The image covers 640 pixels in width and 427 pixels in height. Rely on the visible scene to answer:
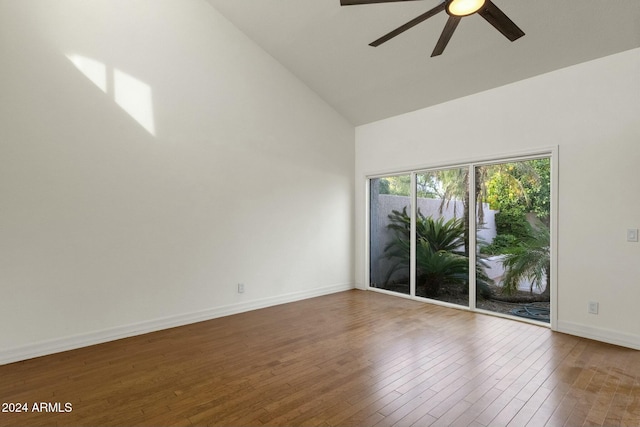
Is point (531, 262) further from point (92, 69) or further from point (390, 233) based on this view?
point (92, 69)

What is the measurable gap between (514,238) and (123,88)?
477 cm

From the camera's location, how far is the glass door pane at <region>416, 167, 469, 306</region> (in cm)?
446

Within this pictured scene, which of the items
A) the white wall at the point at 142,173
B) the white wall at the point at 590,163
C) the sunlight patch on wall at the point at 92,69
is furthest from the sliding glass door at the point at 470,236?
the sunlight patch on wall at the point at 92,69

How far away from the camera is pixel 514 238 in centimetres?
398

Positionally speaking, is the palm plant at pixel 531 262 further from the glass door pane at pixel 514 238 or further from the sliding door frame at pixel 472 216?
the sliding door frame at pixel 472 216

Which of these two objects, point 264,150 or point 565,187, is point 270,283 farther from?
point 565,187

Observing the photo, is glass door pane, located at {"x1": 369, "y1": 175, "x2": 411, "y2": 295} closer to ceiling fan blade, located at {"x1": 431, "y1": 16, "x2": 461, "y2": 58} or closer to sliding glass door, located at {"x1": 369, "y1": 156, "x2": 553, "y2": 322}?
sliding glass door, located at {"x1": 369, "y1": 156, "x2": 553, "y2": 322}

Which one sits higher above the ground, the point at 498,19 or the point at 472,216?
the point at 498,19

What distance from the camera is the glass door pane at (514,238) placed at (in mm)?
3758

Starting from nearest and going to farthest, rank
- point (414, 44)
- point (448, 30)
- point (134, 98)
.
Answer: point (448, 30) < point (134, 98) < point (414, 44)

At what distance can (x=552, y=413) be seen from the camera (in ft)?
6.79

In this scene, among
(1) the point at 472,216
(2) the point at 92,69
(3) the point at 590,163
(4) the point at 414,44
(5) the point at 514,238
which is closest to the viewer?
(2) the point at 92,69

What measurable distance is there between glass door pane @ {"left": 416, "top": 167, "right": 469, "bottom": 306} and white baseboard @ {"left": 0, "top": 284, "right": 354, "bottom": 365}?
6.15 feet

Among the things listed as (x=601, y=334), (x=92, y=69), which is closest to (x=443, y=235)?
(x=601, y=334)
